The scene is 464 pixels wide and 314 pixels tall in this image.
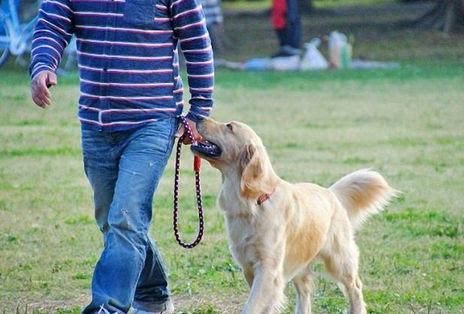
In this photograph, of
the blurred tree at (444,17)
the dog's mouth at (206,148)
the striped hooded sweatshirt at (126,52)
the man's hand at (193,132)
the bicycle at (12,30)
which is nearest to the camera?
the striped hooded sweatshirt at (126,52)

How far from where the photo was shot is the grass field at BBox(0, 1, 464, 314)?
7.65m

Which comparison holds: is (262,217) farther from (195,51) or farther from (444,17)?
(444,17)

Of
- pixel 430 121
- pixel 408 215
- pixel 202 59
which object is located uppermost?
pixel 202 59

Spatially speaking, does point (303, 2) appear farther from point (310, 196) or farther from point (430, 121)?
point (310, 196)

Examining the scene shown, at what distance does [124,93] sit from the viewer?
612 centimetres

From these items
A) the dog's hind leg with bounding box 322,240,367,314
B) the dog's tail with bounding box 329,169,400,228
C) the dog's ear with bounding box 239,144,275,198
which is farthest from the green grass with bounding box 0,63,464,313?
the dog's ear with bounding box 239,144,275,198

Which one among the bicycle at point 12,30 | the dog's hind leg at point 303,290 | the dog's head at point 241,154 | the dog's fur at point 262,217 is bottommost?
the bicycle at point 12,30

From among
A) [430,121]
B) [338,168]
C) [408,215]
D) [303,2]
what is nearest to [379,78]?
[430,121]

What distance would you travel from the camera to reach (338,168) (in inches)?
493

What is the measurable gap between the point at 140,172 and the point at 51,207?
4.67 m

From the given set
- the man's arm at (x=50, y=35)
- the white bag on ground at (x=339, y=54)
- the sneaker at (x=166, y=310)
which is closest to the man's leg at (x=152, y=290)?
the sneaker at (x=166, y=310)

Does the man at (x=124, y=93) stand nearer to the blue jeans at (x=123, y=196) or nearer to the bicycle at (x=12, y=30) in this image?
the blue jeans at (x=123, y=196)

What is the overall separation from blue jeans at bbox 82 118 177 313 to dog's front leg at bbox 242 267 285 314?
61 centimetres

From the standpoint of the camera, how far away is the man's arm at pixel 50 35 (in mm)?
6156
